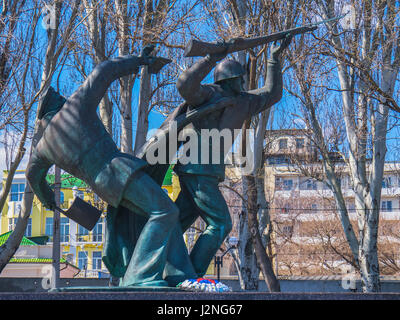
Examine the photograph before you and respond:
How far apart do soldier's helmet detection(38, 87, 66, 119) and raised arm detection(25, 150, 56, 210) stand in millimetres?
399

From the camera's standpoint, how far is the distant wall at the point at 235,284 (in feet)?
66.5

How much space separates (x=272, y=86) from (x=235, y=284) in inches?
664

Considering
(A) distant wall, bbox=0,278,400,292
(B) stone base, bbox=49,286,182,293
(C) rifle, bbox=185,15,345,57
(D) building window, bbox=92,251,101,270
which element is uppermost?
(C) rifle, bbox=185,15,345,57

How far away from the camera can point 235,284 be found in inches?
914

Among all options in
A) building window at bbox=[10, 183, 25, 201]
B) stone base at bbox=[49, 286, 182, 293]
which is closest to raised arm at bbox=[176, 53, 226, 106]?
stone base at bbox=[49, 286, 182, 293]

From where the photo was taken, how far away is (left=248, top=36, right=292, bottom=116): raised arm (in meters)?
7.00

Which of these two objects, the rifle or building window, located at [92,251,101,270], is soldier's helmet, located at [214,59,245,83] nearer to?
the rifle

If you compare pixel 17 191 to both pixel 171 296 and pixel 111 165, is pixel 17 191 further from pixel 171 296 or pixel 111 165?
pixel 171 296

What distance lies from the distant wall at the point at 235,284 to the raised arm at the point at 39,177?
1375 cm

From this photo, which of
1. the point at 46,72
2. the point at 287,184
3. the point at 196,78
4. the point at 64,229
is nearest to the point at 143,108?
the point at 46,72

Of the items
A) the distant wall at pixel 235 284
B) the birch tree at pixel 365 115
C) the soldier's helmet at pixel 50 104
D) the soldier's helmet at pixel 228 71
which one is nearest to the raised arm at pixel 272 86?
the soldier's helmet at pixel 228 71
